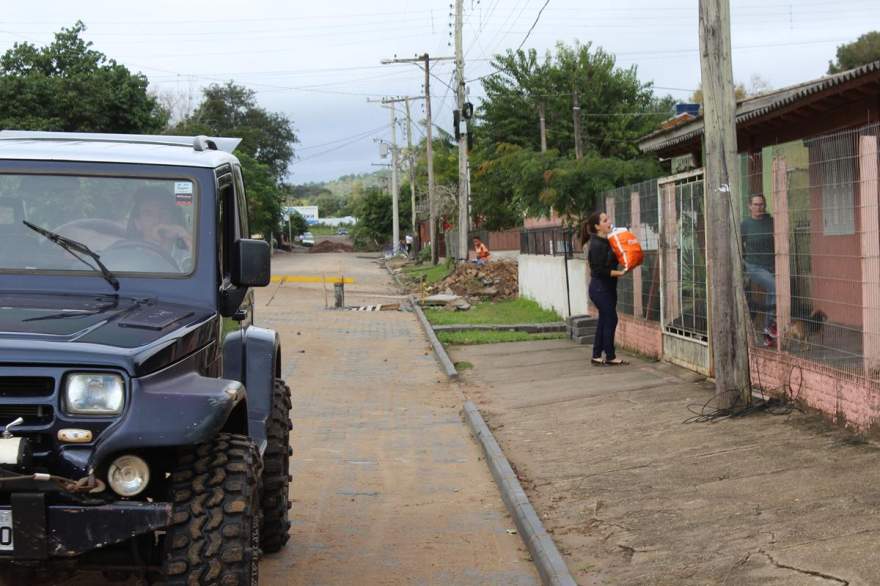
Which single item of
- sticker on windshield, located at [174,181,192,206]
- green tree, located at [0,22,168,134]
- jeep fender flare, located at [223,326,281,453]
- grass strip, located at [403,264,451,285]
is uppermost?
green tree, located at [0,22,168,134]

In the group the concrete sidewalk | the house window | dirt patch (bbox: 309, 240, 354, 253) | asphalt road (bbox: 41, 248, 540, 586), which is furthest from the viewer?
dirt patch (bbox: 309, 240, 354, 253)

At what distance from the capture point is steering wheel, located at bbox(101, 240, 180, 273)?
5578 mm

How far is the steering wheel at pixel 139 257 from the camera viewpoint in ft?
18.3

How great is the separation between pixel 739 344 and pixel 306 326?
14500mm

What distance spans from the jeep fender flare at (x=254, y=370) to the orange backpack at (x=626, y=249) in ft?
28.6

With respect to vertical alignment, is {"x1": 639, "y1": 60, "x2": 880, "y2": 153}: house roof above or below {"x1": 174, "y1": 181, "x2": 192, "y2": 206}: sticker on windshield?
above

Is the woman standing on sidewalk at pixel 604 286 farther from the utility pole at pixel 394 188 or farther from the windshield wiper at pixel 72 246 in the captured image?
the utility pole at pixel 394 188

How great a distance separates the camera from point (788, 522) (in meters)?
6.64

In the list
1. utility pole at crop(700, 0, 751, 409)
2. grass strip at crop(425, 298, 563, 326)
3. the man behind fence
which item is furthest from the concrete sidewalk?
grass strip at crop(425, 298, 563, 326)

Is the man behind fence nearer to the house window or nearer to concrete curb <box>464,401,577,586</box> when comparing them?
the house window

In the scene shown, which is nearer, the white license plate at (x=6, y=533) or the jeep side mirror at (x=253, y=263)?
the white license plate at (x=6, y=533)

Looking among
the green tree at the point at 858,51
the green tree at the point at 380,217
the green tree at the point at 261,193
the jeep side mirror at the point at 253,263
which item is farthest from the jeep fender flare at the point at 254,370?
the green tree at the point at 380,217

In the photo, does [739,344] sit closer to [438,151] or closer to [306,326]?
[306,326]

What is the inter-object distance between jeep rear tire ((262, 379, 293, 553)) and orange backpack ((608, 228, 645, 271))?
8397 mm
